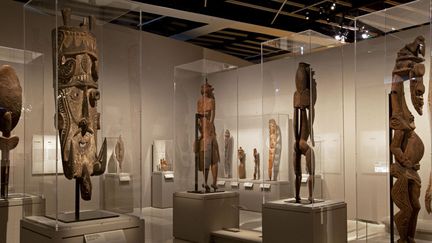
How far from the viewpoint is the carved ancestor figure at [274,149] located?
19.4 feet

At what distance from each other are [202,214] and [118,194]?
103 inches

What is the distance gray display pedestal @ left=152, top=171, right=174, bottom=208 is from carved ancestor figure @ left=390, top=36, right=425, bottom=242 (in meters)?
4.97

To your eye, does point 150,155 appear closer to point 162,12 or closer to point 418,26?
point 162,12

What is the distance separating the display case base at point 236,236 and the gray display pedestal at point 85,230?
8.05 feet

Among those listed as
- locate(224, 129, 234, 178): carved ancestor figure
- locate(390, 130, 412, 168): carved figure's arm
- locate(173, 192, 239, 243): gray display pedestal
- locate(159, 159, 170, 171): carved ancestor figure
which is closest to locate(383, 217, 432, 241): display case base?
locate(390, 130, 412, 168): carved figure's arm

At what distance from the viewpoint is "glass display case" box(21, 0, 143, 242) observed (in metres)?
3.08

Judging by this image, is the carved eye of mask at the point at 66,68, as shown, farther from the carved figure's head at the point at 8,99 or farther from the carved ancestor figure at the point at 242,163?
the carved ancestor figure at the point at 242,163

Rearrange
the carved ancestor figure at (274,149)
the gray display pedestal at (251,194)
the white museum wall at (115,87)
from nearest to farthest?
the white museum wall at (115,87) → the carved ancestor figure at (274,149) → the gray display pedestal at (251,194)

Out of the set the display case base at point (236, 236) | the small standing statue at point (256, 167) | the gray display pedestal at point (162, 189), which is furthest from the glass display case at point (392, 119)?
the gray display pedestal at point (162, 189)

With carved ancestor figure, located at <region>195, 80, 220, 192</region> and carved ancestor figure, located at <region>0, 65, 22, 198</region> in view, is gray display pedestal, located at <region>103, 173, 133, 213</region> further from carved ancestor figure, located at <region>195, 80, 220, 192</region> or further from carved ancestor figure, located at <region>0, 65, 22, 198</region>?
carved ancestor figure, located at <region>195, 80, 220, 192</region>

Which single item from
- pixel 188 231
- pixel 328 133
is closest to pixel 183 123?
pixel 188 231

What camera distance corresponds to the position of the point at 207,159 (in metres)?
6.44

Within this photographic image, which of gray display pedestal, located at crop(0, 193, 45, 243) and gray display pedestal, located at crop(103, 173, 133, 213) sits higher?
gray display pedestal, located at crop(103, 173, 133, 213)

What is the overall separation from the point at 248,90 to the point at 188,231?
3.76 metres
